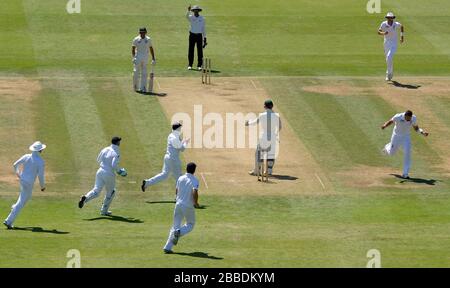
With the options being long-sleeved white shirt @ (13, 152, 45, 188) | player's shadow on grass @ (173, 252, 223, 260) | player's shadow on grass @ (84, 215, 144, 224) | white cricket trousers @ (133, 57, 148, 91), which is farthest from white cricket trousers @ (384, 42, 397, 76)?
player's shadow on grass @ (173, 252, 223, 260)

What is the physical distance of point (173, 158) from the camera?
35.7m

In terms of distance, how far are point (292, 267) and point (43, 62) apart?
23928 mm

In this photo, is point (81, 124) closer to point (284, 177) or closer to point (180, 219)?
point (284, 177)

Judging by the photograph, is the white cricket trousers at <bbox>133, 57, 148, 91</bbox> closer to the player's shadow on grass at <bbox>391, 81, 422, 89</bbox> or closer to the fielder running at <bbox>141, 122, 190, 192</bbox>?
the player's shadow on grass at <bbox>391, 81, 422, 89</bbox>

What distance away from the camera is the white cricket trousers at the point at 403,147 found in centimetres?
3825

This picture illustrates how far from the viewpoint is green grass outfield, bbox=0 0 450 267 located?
30484mm

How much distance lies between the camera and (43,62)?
164 ft

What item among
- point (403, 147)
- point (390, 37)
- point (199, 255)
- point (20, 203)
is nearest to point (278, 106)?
point (390, 37)

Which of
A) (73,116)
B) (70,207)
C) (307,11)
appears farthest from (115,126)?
(307,11)

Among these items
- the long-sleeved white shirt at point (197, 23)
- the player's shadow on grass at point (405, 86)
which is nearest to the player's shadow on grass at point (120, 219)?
the long-sleeved white shirt at point (197, 23)

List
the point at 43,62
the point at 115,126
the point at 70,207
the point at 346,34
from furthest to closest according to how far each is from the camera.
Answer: the point at 346,34, the point at 43,62, the point at 115,126, the point at 70,207

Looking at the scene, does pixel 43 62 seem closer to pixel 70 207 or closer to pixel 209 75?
pixel 209 75

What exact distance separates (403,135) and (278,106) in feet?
24.2

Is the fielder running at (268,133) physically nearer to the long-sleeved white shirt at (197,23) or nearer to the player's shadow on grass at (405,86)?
the player's shadow on grass at (405,86)
